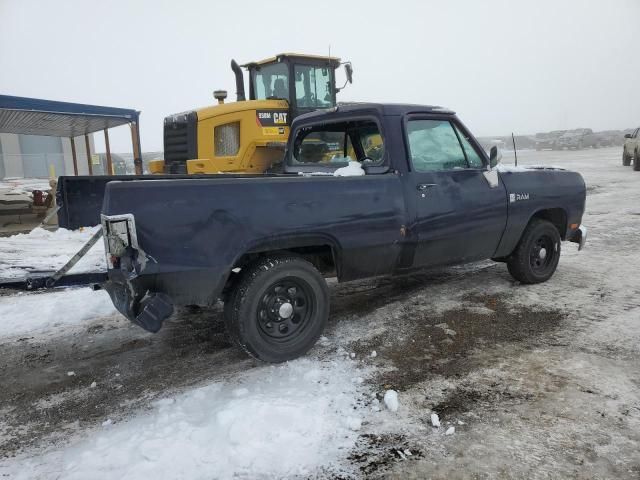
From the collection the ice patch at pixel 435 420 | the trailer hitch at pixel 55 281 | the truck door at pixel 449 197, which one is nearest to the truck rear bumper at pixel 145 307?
the trailer hitch at pixel 55 281

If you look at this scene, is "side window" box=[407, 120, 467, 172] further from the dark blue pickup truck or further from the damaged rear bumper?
the damaged rear bumper

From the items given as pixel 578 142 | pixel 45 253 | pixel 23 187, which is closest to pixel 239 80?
pixel 45 253

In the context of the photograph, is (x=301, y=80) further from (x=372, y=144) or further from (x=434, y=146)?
(x=434, y=146)

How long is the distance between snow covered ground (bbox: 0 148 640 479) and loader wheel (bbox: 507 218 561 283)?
273mm

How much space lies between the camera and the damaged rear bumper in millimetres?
3057

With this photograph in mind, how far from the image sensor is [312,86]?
32.5 ft

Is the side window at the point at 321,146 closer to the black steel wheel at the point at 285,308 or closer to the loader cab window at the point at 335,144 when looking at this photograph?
the loader cab window at the point at 335,144

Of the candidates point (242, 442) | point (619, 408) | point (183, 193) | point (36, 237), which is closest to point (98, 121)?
point (36, 237)

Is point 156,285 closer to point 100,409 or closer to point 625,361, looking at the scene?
point 100,409

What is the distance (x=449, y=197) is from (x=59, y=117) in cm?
1148

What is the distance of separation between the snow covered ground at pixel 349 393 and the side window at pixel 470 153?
1432mm

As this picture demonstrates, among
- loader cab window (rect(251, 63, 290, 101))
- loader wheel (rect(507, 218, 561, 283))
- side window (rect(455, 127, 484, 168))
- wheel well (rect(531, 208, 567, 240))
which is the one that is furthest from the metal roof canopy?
wheel well (rect(531, 208, 567, 240))

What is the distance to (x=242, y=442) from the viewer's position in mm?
2693

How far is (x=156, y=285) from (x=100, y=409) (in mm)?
878
